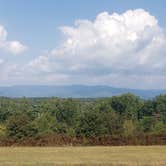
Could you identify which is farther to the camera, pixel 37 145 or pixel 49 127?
pixel 49 127

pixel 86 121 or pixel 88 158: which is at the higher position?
pixel 88 158

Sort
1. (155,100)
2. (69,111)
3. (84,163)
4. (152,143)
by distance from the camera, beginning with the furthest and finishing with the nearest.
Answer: (155,100) → (69,111) → (152,143) → (84,163)

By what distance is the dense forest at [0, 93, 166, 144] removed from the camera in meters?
57.9

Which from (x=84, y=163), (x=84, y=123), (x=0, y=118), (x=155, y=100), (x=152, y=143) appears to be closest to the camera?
(x=84, y=163)

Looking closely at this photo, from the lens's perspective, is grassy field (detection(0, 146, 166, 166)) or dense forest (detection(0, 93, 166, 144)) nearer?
grassy field (detection(0, 146, 166, 166))

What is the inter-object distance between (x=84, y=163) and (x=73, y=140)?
1869cm

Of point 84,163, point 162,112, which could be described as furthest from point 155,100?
point 84,163

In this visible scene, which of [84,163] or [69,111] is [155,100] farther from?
[84,163]

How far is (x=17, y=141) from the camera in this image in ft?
141

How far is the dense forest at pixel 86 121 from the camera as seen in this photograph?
190 feet

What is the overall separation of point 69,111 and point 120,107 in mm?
19531

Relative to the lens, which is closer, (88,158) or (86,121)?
(88,158)

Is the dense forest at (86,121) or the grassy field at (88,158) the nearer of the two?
the grassy field at (88,158)

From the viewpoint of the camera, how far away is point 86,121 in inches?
3110
